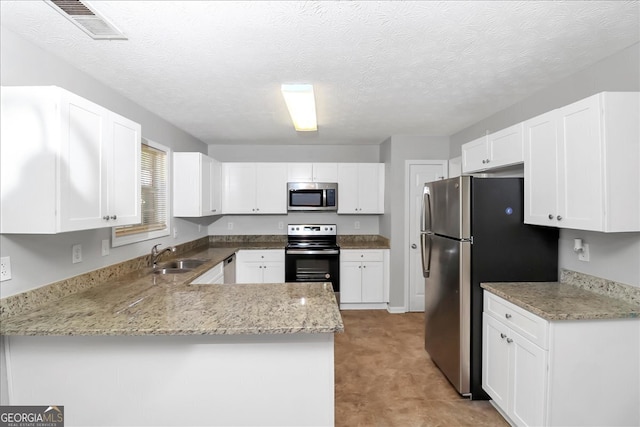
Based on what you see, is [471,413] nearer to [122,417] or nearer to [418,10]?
[122,417]

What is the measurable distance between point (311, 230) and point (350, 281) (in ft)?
3.17

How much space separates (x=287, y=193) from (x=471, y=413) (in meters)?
3.27

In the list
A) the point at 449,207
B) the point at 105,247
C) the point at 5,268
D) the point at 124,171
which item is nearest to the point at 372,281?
the point at 449,207

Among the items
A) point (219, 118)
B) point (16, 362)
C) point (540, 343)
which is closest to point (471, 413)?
point (540, 343)

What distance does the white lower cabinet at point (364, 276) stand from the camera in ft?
14.3

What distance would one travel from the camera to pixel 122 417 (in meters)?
1.55

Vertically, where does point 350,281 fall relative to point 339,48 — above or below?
below

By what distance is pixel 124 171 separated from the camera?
1.98m

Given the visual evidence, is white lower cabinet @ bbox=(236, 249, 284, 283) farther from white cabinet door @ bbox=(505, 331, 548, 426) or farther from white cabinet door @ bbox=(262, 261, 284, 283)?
white cabinet door @ bbox=(505, 331, 548, 426)

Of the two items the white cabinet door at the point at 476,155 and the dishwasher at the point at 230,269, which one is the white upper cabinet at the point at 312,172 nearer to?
the dishwasher at the point at 230,269

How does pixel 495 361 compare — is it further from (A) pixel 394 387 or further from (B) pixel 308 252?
(B) pixel 308 252

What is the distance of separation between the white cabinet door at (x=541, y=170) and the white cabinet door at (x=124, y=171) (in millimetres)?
2684

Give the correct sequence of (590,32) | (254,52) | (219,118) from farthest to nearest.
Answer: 1. (219,118)
2. (254,52)
3. (590,32)

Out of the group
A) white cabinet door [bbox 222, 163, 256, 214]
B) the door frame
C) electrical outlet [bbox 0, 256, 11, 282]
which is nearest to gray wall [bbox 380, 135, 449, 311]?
the door frame
